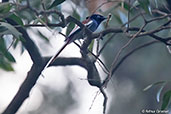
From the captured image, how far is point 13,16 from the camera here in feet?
7.89

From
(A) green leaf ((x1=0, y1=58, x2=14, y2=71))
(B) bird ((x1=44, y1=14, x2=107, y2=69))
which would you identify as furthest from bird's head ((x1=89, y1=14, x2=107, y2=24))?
(A) green leaf ((x1=0, y1=58, x2=14, y2=71))

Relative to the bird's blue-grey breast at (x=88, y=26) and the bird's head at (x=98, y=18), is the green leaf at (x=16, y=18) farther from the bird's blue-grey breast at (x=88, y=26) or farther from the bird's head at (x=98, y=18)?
the bird's head at (x=98, y=18)

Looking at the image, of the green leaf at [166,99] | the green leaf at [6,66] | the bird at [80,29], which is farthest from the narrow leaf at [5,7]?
the green leaf at [166,99]

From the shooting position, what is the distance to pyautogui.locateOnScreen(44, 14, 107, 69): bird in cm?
263

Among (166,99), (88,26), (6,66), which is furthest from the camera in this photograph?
(88,26)

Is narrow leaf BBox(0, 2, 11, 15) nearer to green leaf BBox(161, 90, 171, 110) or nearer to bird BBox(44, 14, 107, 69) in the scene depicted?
bird BBox(44, 14, 107, 69)

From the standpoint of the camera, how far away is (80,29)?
8.79ft

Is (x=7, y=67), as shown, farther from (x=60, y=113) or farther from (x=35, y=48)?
(x=60, y=113)

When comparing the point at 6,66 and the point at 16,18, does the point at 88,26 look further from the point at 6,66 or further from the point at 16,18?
the point at 16,18

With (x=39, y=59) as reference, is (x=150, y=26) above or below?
below

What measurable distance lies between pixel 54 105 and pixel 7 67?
2.85 meters

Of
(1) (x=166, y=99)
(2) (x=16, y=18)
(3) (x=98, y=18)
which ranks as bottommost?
(1) (x=166, y=99)

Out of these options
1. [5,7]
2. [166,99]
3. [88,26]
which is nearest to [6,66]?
[88,26]

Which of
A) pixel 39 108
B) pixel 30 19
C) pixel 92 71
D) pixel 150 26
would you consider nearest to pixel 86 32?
pixel 92 71
